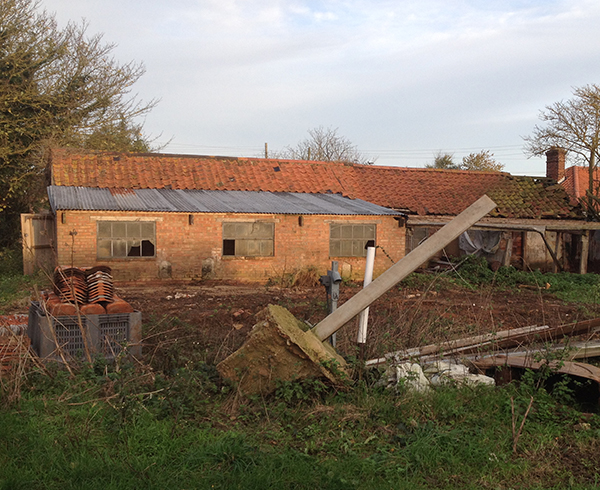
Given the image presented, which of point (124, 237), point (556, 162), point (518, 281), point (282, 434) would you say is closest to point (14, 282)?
point (124, 237)

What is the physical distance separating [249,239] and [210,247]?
1158mm

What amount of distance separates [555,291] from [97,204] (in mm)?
12190

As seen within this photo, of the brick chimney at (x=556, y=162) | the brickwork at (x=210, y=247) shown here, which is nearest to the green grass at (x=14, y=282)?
the brickwork at (x=210, y=247)

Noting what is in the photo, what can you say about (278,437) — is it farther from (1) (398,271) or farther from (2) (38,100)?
(2) (38,100)

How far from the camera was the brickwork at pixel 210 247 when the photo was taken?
13789mm

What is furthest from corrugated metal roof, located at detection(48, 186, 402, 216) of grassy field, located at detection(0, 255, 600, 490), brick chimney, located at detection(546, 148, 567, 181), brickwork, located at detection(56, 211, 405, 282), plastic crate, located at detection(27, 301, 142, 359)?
brick chimney, located at detection(546, 148, 567, 181)

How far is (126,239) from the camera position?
14.2 metres

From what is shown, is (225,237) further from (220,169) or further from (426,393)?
(426,393)

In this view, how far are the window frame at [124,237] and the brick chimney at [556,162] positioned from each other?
1888 cm

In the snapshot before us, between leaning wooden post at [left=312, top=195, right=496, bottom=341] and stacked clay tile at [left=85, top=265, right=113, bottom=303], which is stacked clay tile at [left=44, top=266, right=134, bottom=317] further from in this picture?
leaning wooden post at [left=312, top=195, right=496, bottom=341]

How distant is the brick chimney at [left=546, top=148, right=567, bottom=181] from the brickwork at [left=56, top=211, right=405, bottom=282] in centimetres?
1183

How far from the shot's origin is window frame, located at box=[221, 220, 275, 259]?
15.1 metres

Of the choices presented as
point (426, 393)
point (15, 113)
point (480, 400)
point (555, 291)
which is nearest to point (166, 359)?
point (426, 393)

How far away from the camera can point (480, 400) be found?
4586mm
